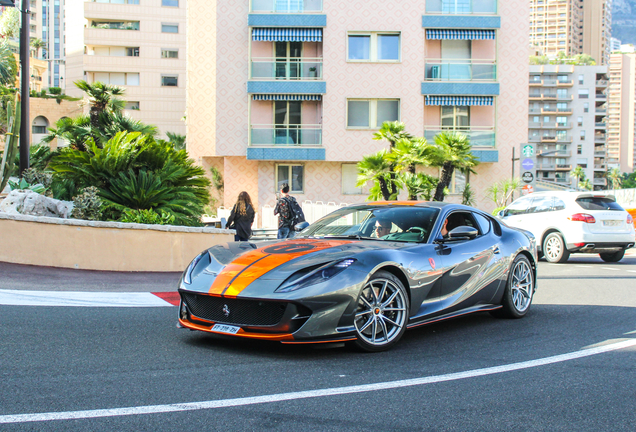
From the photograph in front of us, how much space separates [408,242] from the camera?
19.9ft

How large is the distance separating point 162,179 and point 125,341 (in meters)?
7.92

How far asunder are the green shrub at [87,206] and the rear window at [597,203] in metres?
10.6

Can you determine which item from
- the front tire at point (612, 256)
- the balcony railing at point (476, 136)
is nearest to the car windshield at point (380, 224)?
the front tire at point (612, 256)

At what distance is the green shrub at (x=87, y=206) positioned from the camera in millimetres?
11422

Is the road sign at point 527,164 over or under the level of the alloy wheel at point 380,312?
over

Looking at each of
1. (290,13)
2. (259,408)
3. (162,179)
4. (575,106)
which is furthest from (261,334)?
(575,106)

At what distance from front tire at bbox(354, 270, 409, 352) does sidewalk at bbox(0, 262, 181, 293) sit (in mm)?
4813

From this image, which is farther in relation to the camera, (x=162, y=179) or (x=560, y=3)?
(x=560, y=3)

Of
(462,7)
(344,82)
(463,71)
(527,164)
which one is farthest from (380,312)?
(462,7)

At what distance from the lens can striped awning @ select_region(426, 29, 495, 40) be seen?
102 feet

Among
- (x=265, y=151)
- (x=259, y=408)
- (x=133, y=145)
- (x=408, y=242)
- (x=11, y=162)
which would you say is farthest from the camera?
(x=265, y=151)

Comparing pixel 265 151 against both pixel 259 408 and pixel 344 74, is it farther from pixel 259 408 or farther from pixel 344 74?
pixel 259 408

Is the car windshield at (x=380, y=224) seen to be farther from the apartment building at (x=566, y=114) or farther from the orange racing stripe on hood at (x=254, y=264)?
the apartment building at (x=566, y=114)

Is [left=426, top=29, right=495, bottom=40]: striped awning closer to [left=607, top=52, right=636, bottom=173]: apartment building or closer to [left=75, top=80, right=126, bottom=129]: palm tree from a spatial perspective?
[left=75, top=80, right=126, bottom=129]: palm tree
